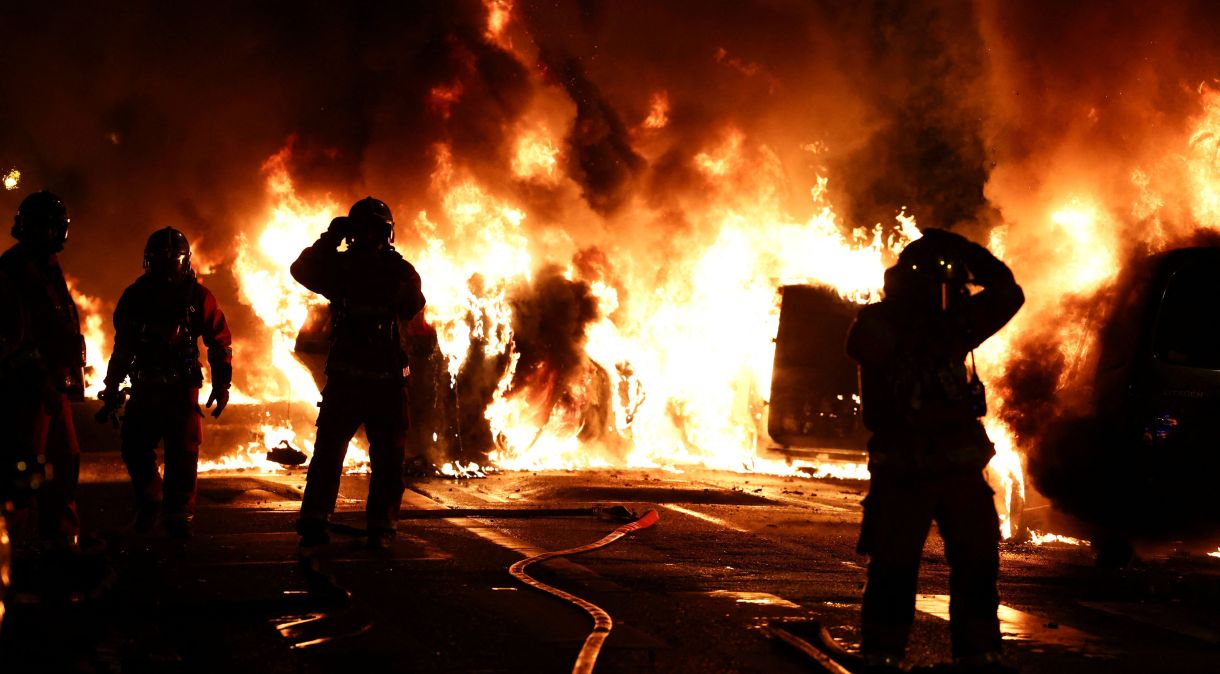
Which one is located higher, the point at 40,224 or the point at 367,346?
the point at 40,224

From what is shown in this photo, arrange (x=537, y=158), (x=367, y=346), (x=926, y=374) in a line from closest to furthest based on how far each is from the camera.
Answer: (x=926, y=374) < (x=367, y=346) < (x=537, y=158)

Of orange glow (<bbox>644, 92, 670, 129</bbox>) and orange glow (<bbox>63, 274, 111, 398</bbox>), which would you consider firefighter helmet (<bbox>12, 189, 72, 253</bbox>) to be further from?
orange glow (<bbox>63, 274, 111, 398</bbox>)

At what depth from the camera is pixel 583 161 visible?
20.0m

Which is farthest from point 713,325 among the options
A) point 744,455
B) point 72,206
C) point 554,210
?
point 72,206

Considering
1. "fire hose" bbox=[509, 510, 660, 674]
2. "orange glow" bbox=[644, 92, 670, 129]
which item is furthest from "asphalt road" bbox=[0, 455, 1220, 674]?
"orange glow" bbox=[644, 92, 670, 129]

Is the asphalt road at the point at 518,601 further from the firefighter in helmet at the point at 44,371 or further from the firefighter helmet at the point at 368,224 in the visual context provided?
the firefighter helmet at the point at 368,224

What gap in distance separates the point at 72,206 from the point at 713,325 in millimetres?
11637

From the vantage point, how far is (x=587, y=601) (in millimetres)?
6066

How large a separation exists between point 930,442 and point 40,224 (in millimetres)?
4691

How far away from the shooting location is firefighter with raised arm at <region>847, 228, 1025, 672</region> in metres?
4.43

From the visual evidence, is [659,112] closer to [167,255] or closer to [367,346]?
[167,255]

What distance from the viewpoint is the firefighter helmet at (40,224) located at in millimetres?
6699

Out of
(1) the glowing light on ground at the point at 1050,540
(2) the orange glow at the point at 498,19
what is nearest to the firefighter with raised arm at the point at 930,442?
(1) the glowing light on ground at the point at 1050,540

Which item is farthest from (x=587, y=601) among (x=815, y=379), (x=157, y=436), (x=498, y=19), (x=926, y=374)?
(x=498, y=19)
